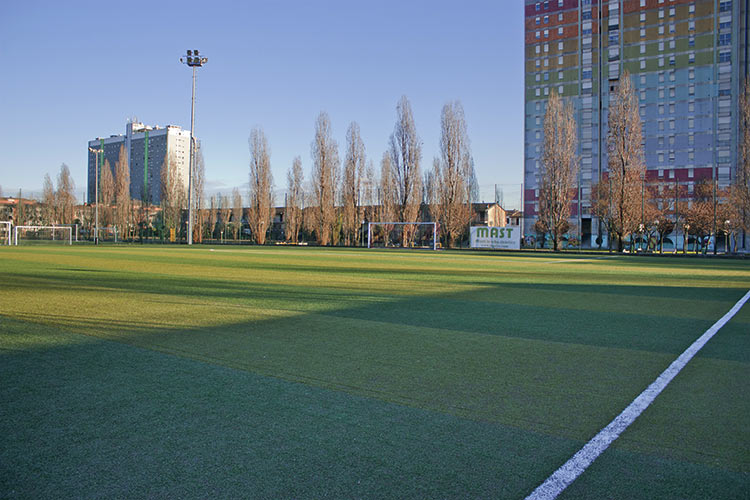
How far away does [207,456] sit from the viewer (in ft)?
8.79

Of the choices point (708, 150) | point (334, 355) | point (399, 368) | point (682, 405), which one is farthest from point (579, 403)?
Result: point (708, 150)

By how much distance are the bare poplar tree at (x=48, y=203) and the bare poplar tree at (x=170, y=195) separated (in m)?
19.7

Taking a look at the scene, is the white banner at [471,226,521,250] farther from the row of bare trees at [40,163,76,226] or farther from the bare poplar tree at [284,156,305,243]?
the row of bare trees at [40,163,76,226]

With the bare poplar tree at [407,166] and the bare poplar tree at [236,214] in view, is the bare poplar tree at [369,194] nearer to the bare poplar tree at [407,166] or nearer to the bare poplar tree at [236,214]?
the bare poplar tree at [407,166]

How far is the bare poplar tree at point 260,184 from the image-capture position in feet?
199

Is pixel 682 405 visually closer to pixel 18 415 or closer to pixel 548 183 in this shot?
pixel 18 415

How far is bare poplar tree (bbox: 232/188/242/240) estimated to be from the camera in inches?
2928

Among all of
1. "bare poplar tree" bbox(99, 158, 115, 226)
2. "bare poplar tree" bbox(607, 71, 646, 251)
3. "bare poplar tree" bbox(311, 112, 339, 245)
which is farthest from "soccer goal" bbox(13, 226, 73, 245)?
"bare poplar tree" bbox(607, 71, 646, 251)

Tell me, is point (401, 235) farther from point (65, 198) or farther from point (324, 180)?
point (65, 198)

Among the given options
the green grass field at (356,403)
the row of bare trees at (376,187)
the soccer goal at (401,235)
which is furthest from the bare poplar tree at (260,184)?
the green grass field at (356,403)

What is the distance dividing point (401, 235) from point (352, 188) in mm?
7968

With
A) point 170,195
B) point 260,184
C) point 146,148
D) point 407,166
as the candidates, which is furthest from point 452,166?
point 146,148

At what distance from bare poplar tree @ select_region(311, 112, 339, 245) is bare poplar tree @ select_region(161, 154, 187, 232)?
21.2 metres

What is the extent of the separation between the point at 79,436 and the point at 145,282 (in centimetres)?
993
